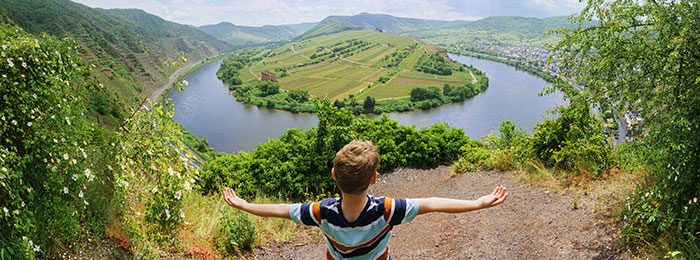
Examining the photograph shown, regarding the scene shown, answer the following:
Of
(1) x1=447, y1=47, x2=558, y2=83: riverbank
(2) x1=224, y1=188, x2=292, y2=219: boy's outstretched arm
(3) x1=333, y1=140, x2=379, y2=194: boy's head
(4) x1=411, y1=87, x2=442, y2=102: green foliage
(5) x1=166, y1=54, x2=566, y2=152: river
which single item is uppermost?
(3) x1=333, y1=140, x2=379, y2=194: boy's head

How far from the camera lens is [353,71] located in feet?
373

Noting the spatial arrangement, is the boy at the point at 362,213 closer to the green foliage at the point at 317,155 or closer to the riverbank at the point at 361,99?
the green foliage at the point at 317,155

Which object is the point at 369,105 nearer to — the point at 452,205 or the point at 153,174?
the point at 153,174

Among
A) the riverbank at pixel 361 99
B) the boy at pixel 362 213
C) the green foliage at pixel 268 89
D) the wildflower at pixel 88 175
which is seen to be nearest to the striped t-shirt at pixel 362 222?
the boy at pixel 362 213

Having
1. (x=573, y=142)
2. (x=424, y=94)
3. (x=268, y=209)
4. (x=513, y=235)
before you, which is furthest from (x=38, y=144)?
(x=424, y=94)

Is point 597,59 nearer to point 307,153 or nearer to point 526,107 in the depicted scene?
point 307,153

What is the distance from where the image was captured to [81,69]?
3.46m

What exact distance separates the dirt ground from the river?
1873 inches

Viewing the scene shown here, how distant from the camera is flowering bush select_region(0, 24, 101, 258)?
263 centimetres

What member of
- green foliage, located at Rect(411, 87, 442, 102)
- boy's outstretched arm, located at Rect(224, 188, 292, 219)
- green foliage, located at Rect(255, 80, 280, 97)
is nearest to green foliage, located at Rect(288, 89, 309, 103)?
green foliage, located at Rect(255, 80, 280, 97)

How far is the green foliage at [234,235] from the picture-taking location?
5.43 m

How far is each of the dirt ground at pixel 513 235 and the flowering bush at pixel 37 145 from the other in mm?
2936

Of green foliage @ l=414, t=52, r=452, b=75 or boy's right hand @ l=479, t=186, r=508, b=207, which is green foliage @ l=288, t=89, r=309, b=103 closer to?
green foliage @ l=414, t=52, r=452, b=75

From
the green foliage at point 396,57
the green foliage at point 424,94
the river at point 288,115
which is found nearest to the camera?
the river at point 288,115
